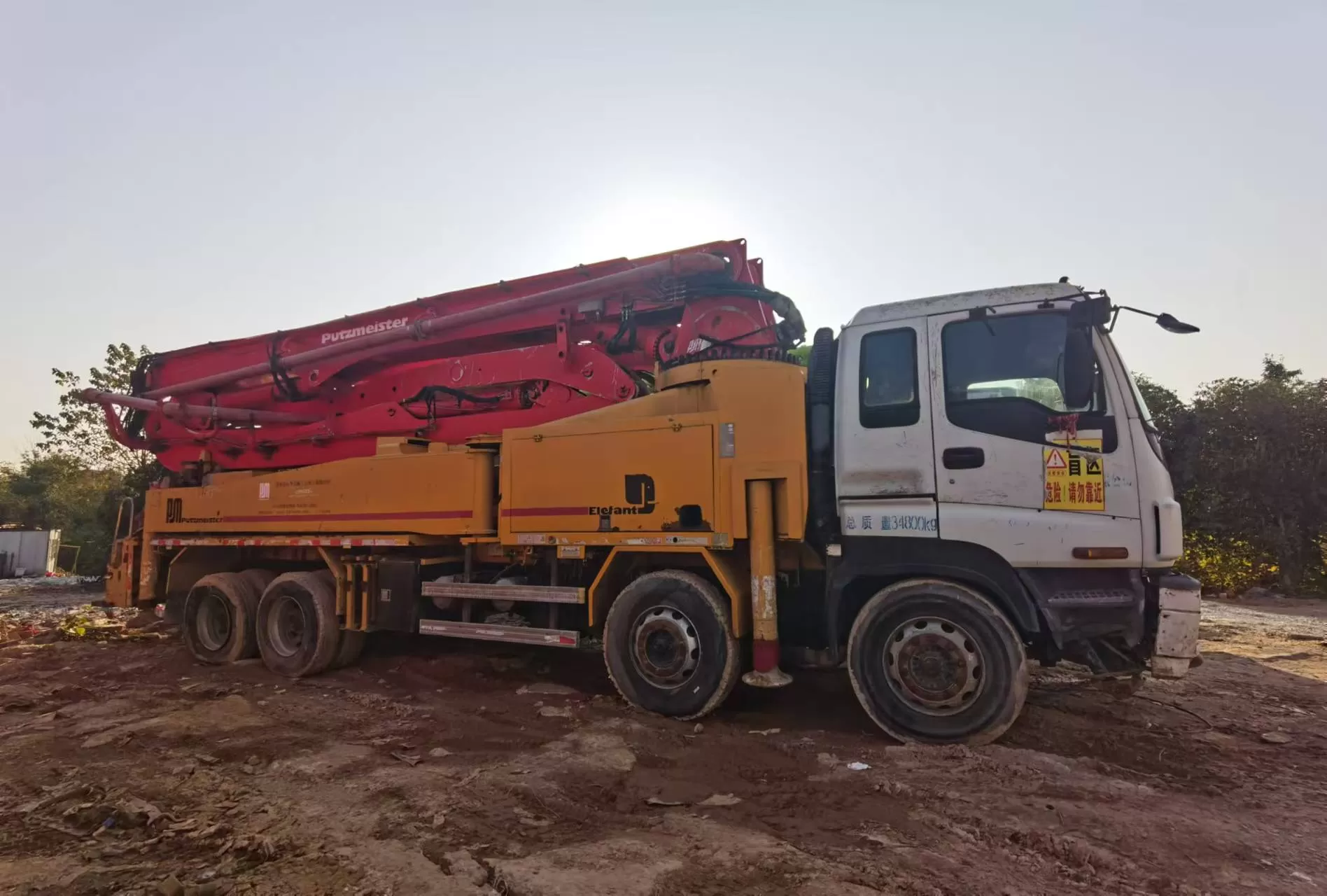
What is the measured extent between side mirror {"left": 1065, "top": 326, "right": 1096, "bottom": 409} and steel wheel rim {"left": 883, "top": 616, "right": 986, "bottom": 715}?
1.59 metres

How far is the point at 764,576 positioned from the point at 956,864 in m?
2.14

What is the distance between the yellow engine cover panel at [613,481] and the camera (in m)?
5.17

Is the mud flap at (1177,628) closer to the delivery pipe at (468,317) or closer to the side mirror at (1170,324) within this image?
the side mirror at (1170,324)

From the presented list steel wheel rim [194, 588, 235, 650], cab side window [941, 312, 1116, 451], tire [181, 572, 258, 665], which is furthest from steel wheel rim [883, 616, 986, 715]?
steel wheel rim [194, 588, 235, 650]

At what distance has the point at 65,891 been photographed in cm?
283

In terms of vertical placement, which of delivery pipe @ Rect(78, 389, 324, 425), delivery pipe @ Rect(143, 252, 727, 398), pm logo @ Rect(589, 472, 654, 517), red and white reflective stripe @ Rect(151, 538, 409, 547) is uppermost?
delivery pipe @ Rect(143, 252, 727, 398)

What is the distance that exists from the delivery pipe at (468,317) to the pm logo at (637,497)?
1932mm

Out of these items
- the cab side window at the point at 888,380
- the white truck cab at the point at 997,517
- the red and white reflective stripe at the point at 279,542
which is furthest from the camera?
the red and white reflective stripe at the point at 279,542

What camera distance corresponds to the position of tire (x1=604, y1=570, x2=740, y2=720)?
5000mm

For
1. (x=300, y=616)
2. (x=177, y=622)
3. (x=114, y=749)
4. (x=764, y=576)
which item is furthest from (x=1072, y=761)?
(x=177, y=622)

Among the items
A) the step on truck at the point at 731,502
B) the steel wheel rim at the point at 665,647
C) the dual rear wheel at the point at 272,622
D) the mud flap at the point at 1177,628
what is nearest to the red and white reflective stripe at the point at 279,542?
the step on truck at the point at 731,502

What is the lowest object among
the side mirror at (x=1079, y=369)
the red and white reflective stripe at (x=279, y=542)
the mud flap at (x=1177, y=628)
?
the mud flap at (x=1177, y=628)

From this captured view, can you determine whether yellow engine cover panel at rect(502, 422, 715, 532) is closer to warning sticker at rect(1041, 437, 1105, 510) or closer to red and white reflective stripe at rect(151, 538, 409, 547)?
red and white reflective stripe at rect(151, 538, 409, 547)

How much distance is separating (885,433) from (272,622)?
6.07 metres
